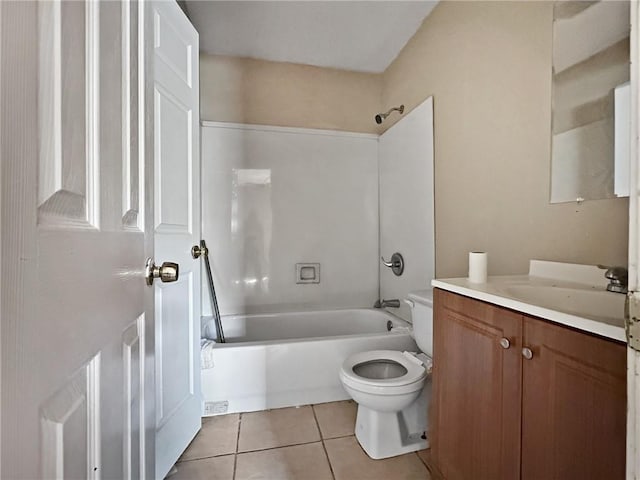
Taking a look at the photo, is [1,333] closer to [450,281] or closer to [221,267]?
[450,281]

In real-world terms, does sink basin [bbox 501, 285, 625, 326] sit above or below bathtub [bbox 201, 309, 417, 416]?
above

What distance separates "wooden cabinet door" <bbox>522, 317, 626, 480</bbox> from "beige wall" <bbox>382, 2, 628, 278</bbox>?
51 cm

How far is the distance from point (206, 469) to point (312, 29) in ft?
8.79

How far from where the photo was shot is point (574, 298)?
97 centimetres

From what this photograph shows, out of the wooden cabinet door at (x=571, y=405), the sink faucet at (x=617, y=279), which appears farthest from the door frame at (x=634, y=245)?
the sink faucet at (x=617, y=279)

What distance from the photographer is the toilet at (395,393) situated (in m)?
1.37

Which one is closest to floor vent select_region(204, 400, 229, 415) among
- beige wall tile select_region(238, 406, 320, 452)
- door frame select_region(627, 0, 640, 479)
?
beige wall tile select_region(238, 406, 320, 452)

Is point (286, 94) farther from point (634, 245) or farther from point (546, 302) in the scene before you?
point (634, 245)

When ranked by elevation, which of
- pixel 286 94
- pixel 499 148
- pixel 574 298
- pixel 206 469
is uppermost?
pixel 286 94

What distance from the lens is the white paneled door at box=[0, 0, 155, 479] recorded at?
297mm

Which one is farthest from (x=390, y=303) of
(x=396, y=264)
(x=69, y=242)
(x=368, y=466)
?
(x=69, y=242)

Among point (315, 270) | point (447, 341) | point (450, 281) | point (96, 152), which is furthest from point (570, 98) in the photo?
point (315, 270)

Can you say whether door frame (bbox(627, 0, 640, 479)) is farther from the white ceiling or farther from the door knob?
the white ceiling

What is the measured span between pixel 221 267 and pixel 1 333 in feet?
7.30
